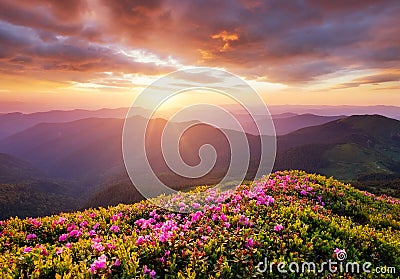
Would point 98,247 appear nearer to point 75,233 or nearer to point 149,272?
point 149,272

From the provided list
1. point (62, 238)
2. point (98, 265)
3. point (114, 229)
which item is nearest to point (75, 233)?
point (62, 238)

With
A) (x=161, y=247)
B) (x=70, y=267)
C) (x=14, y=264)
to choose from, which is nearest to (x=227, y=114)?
(x=161, y=247)

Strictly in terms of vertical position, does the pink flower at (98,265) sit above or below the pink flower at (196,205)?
above

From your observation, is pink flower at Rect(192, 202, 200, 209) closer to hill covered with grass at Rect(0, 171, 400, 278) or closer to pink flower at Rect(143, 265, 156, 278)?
hill covered with grass at Rect(0, 171, 400, 278)

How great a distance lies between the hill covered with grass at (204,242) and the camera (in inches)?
235

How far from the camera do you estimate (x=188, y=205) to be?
36.4 feet

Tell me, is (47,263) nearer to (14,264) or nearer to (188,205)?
(14,264)

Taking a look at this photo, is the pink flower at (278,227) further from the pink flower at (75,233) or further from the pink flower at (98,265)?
the pink flower at (75,233)

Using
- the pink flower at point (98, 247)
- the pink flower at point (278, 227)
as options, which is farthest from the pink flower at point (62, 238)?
the pink flower at point (278, 227)

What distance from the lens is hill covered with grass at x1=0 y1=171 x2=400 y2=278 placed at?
596 centimetres

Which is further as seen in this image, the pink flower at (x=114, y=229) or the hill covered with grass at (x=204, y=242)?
Result: the pink flower at (x=114, y=229)

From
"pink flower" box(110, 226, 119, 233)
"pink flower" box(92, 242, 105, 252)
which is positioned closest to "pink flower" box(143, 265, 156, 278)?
"pink flower" box(92, 242, 105, 252)

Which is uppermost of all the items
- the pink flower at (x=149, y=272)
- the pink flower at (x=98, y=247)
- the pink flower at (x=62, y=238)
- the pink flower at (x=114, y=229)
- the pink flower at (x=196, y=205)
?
the pink flower at (x=98, y=247)

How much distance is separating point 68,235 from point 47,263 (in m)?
3.00
